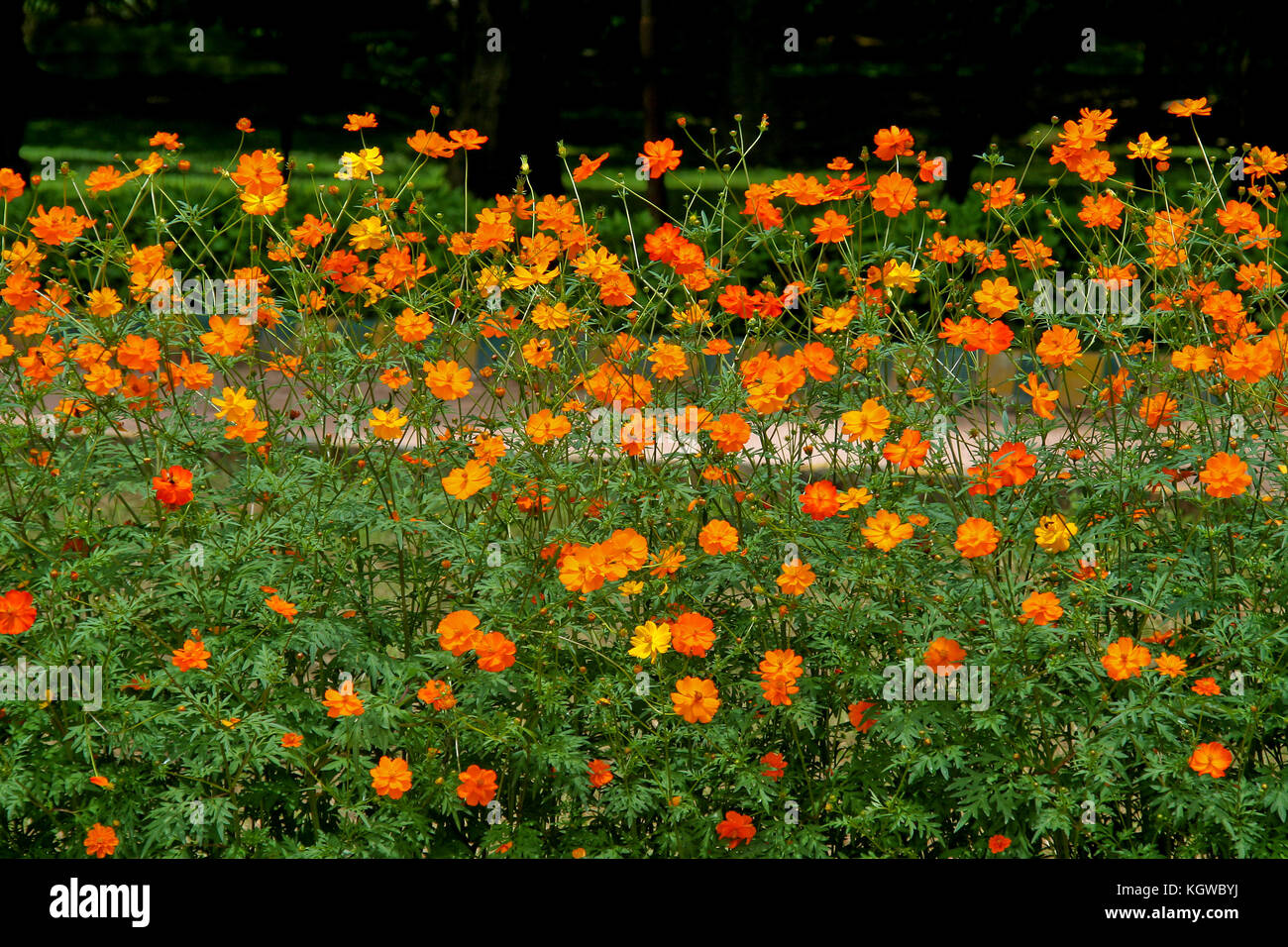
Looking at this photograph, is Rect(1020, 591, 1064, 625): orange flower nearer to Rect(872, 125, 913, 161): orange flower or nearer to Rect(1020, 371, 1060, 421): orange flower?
Rect(1020, 371, 1060, 421): orange flower

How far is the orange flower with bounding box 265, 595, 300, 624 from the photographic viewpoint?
2.26 metres

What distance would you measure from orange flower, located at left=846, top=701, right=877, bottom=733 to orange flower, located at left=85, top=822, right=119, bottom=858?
1227 mm

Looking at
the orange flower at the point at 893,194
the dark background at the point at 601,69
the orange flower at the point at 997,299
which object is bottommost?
the orange flower at the point at 997,299

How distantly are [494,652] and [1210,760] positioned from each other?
1117mm

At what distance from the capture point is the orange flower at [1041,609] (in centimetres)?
220

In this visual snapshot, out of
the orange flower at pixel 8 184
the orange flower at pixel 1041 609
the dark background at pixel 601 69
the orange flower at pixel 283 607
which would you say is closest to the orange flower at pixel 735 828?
the orange flower at pixel 1041 609

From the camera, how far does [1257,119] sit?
12414 mm

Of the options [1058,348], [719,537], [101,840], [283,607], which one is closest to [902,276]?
[1058,348]

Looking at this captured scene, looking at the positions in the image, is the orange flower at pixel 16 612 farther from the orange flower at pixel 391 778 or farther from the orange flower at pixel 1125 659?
the orange flower at pixel 1125 659

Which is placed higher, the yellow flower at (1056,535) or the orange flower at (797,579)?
the yellow flower at (1056,535)

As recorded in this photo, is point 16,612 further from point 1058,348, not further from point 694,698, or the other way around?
point 1058,348
